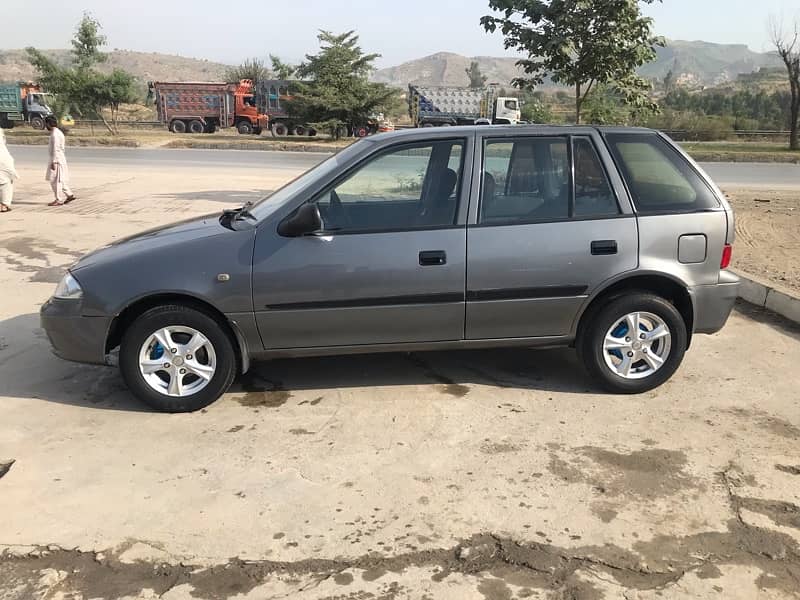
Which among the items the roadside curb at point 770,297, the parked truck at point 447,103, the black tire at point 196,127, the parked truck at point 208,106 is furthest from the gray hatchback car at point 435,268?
the black tire at point 196,127

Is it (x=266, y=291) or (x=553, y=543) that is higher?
(x=266, y=291)

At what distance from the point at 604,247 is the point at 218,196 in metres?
10.8

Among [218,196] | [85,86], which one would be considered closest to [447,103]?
[85,86]

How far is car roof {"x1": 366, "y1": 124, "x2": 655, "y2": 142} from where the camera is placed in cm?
458

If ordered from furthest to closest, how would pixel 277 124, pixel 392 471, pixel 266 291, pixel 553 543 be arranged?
1. pixel 277 124
2. pixel 266 291
3. pixel 392 471
4. pixel 553 543

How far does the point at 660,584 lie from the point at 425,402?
6.64 ft

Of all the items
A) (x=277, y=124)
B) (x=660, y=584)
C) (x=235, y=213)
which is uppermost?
Result: (x=277, y=124)

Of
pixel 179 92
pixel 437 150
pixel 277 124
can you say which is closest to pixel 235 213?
pixel 437 150

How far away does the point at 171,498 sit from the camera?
344 centimetres

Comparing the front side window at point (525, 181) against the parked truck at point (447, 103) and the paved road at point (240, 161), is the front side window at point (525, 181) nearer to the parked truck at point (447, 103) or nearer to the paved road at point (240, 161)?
the paved road at point (240, 161)

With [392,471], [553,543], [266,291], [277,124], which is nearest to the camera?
[553,543]

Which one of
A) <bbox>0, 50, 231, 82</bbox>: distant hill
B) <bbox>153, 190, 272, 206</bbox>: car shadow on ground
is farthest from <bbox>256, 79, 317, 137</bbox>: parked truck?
<bbox>0, 50, 231, 82</bbox>: distant hill

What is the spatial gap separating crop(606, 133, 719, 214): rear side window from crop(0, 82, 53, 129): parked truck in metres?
43.5

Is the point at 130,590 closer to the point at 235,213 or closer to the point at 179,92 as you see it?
the point at 235,213
